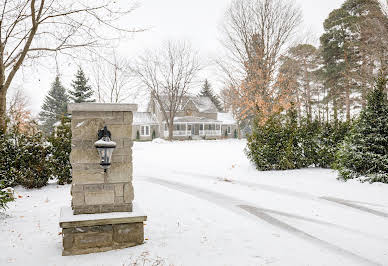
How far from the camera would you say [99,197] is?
148 inches

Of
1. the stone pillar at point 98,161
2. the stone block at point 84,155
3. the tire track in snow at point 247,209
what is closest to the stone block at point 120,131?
the stone pillar at point 98,161

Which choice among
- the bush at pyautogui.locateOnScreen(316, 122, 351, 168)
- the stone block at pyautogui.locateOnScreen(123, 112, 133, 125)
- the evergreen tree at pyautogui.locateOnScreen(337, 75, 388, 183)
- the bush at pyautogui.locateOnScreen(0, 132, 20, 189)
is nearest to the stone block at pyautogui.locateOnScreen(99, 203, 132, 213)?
the stone block at pyautogui.locateOnScreen(123, 112, 133, 125)

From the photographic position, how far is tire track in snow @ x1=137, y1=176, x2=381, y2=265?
12.4 feet

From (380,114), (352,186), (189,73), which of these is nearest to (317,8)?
(189,73)

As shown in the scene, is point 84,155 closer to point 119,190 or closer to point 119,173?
point 119,173

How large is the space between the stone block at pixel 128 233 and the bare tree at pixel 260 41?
13.6 metres

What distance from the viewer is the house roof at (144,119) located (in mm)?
42125

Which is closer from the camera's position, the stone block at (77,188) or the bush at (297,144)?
the stone block at (77,188)

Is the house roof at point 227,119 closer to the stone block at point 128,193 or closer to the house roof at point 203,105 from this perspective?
the house roof at point 203,105

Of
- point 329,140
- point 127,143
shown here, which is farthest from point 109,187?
point 329,140

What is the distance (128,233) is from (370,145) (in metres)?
7.37

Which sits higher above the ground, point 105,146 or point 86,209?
point 105,146

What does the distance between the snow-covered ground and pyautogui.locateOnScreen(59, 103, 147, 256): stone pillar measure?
21 cm

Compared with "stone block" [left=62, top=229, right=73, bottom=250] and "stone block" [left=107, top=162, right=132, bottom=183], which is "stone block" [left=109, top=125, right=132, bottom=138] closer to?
"stone block" [left=107, top=162, right=132, bottom=183]
